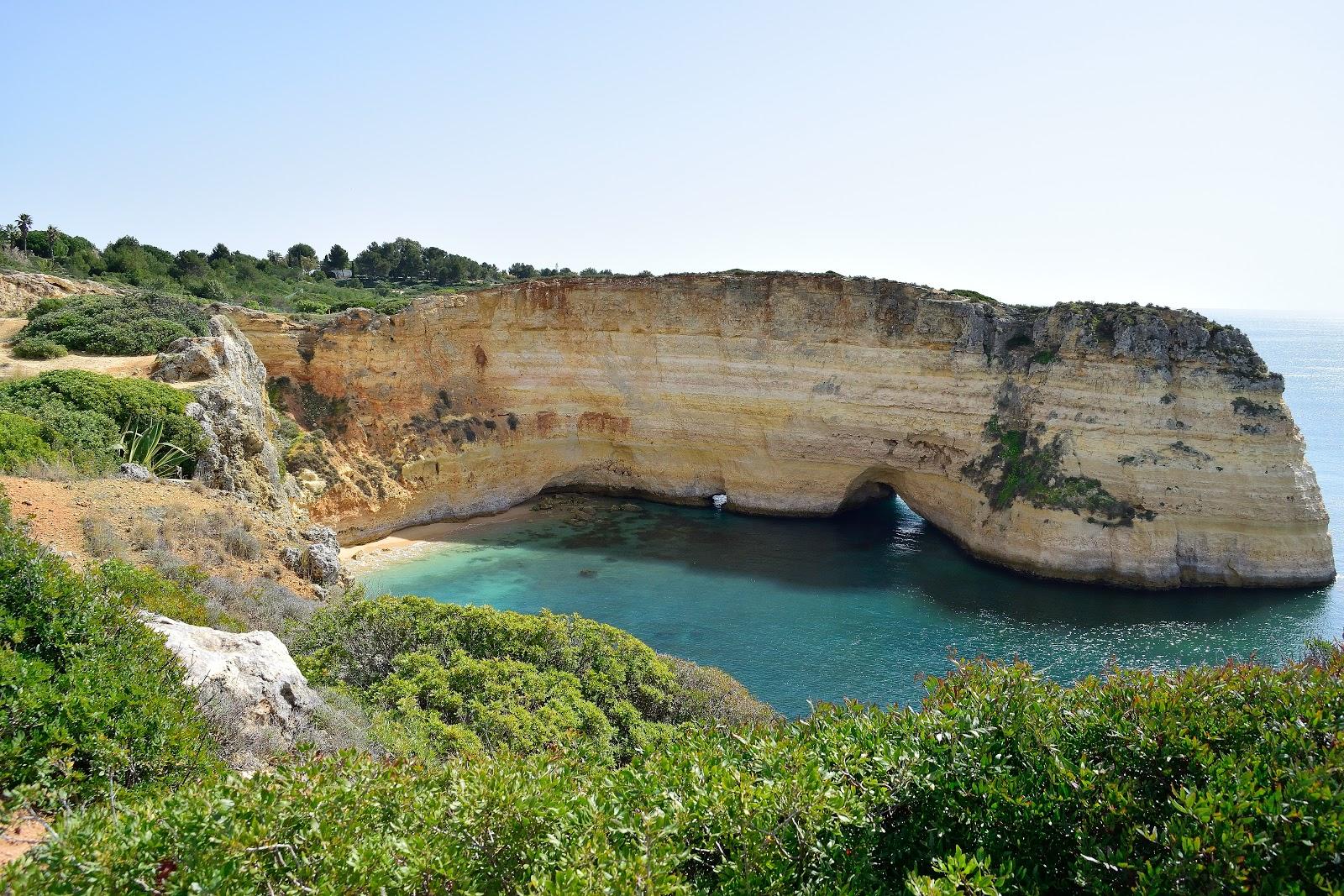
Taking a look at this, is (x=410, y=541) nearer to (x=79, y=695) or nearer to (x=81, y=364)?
(x=81, y=364)

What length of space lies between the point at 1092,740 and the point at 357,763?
5.10 m

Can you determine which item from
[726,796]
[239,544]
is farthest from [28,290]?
[726,796]

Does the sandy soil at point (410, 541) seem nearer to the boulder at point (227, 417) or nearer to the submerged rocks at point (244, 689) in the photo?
the boulder at point (227, 417)

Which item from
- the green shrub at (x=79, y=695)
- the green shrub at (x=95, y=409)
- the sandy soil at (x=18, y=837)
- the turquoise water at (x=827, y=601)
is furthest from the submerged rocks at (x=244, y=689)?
the turquoise water at (x=827, y=601)

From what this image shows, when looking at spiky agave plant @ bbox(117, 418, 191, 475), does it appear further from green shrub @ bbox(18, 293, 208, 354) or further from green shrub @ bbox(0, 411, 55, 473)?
green shrub @ bbox(18, 293, 208, 354)

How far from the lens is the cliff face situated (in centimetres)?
2269

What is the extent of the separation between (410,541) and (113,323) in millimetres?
10338

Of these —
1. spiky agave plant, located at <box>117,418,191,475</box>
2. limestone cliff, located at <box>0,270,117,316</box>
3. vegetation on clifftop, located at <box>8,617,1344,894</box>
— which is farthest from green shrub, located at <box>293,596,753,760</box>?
limestone cliff, located at <box>0,270,117,316</box>

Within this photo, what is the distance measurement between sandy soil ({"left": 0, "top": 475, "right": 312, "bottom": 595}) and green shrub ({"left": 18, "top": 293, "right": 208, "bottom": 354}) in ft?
25.6

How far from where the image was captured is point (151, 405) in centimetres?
1488

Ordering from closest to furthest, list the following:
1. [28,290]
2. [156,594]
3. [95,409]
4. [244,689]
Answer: [244,689]
[156,594]
[95,409]
[28,290]

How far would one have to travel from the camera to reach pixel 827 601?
21.5 m

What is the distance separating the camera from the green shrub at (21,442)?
456 inches

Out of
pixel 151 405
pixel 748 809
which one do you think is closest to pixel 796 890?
pixel 748 809
